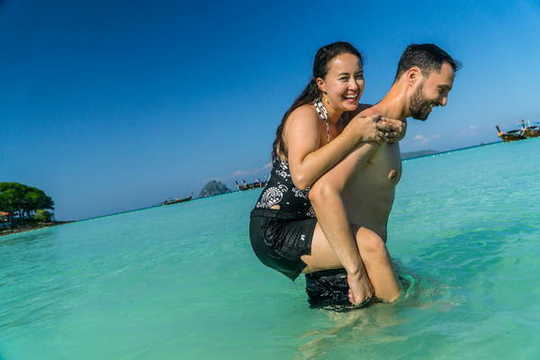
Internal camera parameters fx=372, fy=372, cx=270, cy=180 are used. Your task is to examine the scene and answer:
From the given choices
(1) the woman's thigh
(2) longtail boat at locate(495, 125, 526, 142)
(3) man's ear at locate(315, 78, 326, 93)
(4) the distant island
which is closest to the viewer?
(1) the woman's thigh

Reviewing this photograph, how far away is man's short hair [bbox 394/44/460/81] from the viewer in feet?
6.73

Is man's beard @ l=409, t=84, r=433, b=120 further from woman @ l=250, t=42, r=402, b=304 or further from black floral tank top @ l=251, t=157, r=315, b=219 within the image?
black floral tank top @ l=251, t=157, r=315, b=219

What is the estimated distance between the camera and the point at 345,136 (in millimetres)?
1945

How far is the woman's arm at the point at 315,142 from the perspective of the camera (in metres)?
1.94

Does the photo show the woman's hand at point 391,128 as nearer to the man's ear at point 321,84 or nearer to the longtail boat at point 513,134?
the man's ear at point 321,84

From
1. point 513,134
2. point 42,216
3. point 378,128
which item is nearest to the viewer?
point 378,128

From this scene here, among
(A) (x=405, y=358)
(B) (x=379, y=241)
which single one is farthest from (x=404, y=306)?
(A) (x=405, y=358)

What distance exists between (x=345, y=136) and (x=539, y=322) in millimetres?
1180

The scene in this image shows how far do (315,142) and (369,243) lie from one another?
64cm

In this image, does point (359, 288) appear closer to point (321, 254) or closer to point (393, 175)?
point (321, 254)

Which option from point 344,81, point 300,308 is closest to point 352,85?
point 344,81

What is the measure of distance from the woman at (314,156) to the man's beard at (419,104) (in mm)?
195

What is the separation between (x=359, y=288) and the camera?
6.77 ft

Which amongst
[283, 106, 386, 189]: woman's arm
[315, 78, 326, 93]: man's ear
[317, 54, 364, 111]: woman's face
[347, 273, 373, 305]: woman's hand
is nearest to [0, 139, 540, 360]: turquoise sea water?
[347, 273, 373, 305]: woman's hand
